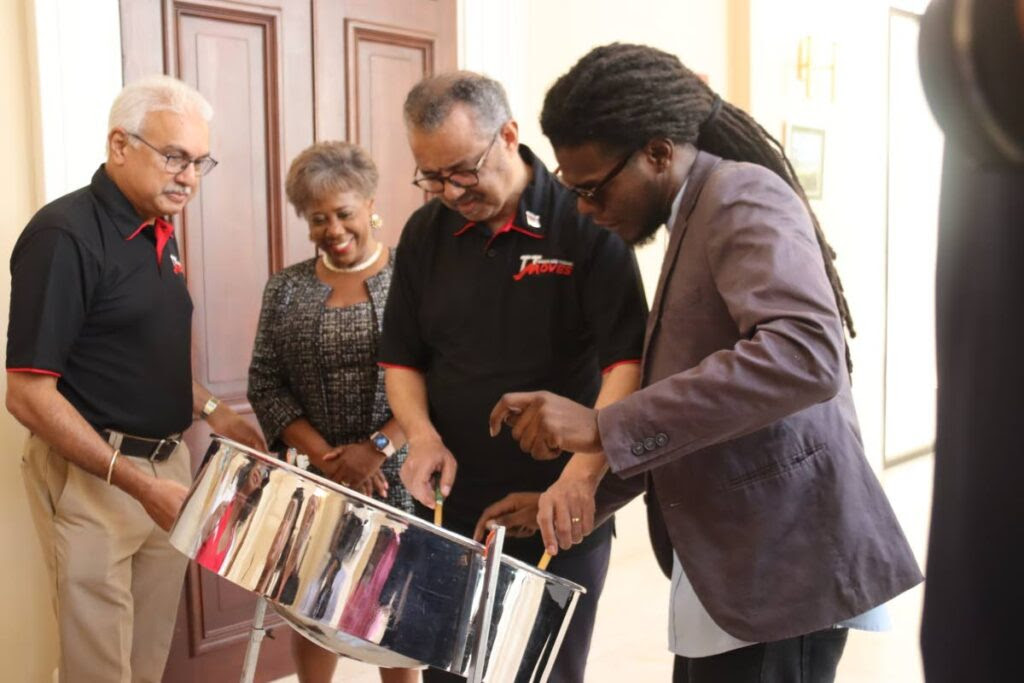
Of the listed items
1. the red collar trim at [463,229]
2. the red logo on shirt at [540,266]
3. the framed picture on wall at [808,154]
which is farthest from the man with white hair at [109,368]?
the framed picture on wall at [808,154]

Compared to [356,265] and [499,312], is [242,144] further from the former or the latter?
[499,312]

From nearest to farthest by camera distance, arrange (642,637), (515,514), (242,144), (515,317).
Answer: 1. (515,514)
2. (515,317)
3. (242,144)
4. (642,637)

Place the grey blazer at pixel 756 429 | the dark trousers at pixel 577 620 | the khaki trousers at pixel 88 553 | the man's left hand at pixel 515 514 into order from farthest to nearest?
the khaki trousers at pixel 88 553 < the dark trousers at pixel 577 620 < the man's left hand at pixel 515 514 < the grey blazer at pixel 756 429

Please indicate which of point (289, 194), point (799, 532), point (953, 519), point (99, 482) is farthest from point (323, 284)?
point (953, 519)

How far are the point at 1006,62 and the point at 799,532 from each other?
0.92 meters

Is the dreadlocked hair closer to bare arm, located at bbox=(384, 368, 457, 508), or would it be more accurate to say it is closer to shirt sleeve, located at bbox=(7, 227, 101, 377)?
bare arm, located at bbox=(384, 368, 457, 508)

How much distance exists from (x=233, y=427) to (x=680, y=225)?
132 cm

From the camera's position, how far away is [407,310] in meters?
1.75

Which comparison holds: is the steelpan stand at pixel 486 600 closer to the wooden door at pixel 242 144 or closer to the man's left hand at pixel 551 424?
the man's left hand at pixel 551 424

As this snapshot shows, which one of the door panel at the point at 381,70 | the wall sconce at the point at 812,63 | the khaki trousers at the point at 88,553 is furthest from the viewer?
the wall sconce at the point at 812,63

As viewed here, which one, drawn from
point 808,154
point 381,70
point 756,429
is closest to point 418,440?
point 756,429

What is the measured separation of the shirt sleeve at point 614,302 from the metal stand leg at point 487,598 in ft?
1.49

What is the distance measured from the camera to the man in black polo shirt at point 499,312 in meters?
1.55

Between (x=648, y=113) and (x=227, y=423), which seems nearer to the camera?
(x=648, y=113)
